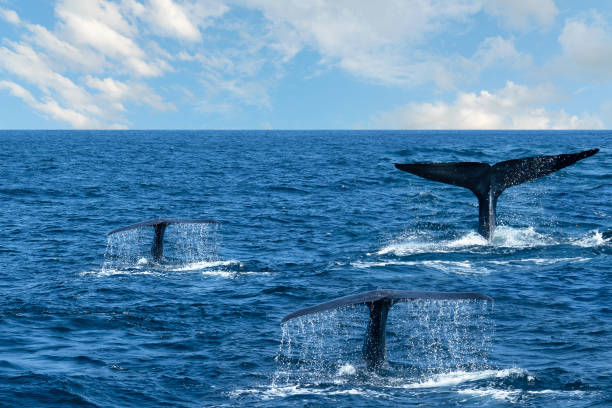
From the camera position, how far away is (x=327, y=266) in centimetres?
2230

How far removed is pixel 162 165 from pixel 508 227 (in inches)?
1901

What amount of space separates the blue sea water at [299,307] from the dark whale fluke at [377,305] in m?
0.37

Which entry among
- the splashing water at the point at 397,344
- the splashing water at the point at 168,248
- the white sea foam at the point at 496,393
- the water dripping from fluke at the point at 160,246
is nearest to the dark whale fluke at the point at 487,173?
the splashing water at the point at 397,344

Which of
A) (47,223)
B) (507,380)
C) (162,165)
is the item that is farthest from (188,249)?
(162,165)

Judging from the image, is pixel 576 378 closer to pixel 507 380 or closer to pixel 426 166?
pixel 507 380

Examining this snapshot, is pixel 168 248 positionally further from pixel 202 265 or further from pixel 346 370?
pixel 346 370

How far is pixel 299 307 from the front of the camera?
17.4 meters

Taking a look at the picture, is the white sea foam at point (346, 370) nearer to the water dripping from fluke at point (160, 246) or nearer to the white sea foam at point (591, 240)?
the water dripping from fluke at point (160, 246)

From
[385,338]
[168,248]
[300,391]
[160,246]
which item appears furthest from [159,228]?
[300,391]

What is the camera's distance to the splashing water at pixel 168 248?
2333 cm

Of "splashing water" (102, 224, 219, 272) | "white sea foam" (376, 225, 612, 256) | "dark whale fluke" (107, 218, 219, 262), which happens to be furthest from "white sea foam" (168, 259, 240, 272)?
"white sea foam" (376, 225, 612, 256)

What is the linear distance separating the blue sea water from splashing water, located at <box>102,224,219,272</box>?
121 mm

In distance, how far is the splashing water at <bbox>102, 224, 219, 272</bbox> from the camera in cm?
2333

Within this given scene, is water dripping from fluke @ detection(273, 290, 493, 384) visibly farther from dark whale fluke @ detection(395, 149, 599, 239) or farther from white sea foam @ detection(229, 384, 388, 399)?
dark whale fluke @ detection(395, 149, 599, 239)
